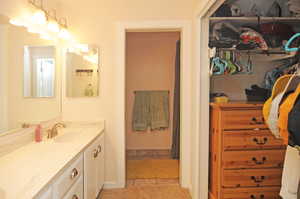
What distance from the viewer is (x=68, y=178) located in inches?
60.3

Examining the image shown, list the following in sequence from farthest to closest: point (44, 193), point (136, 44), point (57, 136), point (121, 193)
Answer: point (136, 44) < point (121, 193) < point (57, 136) < point (44, 193)

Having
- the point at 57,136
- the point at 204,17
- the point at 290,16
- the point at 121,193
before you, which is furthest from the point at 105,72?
the point at 290,16

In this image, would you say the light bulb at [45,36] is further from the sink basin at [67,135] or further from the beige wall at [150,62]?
the beige wall at [150,62]

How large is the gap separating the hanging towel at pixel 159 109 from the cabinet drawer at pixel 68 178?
2.28 m

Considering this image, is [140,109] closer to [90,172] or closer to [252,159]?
[90,172]

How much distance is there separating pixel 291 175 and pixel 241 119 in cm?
88

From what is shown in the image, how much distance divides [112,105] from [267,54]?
189 cm

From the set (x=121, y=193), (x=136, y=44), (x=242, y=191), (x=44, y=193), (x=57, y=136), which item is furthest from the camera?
(x=136, y=44)

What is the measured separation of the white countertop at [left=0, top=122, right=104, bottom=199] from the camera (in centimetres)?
110

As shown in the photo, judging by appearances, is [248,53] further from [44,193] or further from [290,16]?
[44,193]

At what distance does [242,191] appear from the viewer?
2.09 meters

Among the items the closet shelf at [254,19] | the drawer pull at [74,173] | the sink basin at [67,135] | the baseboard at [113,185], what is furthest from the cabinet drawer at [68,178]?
the closet shelf at [254,19]

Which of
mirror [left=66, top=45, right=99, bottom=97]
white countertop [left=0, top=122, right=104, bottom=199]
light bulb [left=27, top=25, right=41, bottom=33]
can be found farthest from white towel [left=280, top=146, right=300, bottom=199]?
light bulb [left=27, top=25, right=41, bottom=33]

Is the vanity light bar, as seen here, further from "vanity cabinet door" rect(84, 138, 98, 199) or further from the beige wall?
the beige wall
